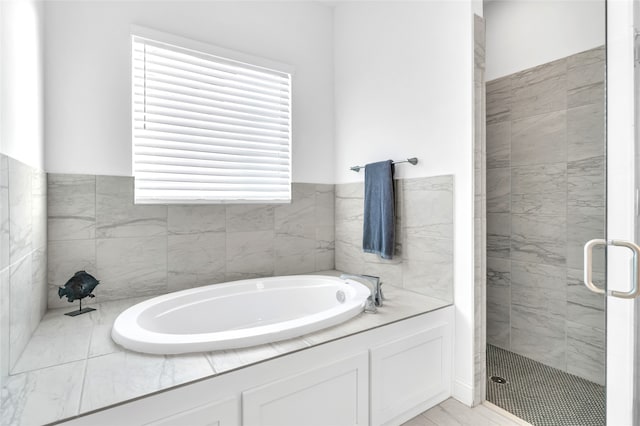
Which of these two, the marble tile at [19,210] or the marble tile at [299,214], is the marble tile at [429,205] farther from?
the marble tile at [19,210]

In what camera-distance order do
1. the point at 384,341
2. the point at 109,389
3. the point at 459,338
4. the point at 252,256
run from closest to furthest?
the point at 109,389 < the point at 384,341 < the point at 459,338 < the point at 252,256

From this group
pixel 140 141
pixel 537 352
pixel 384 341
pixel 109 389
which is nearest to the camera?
pixel 109 389

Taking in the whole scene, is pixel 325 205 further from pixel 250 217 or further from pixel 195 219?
pixel 195 219

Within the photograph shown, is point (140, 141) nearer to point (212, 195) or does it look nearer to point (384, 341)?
point (212, 195)

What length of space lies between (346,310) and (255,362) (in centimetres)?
59

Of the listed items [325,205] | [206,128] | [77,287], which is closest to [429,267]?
[325,205]

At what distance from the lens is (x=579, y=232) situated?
7.06 feet

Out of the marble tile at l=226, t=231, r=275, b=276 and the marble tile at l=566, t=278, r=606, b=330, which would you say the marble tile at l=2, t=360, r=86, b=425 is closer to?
the marble tile at l=226, t=231, r=275, b=276

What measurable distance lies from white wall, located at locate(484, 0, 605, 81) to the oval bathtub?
204 cm

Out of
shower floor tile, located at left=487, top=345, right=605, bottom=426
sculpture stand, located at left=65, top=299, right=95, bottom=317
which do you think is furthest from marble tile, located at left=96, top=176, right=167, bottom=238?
shower floor tile, located at left=487, top=345, right=605, bottom=426

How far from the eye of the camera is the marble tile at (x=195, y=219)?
7.42ft

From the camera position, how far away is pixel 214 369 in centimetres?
123

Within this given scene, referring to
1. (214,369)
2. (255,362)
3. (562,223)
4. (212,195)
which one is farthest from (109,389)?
(562,223)

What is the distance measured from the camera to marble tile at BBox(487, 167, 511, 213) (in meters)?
2.54
